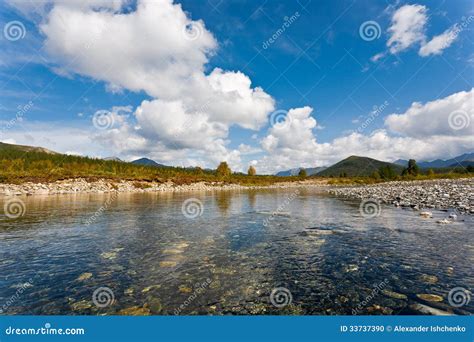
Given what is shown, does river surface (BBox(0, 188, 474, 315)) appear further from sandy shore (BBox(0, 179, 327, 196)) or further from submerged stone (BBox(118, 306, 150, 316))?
sandy shore (BBox(0, 179, 327, 196))

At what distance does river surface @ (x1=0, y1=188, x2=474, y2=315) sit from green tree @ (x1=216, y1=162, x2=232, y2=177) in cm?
11132

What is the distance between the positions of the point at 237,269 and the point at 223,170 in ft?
396

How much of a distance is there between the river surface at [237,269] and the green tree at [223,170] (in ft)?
365

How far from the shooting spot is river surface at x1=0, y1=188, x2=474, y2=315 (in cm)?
657

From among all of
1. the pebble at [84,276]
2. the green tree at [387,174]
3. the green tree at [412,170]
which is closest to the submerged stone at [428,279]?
the pebble at [84,276]

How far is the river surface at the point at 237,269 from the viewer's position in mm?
6570

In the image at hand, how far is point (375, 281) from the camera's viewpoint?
25.8 ft

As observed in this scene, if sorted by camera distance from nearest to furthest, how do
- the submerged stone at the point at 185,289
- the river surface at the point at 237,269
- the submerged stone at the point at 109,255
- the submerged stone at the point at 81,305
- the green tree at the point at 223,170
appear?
the submerged stone at the point at 81,305 < the river surface at the point at 237,269 < the submerged stone at the point at 185,289 < the submerged stone at the point at 109,255 < the green tree at the point at 223,170

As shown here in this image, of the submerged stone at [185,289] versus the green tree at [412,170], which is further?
the green tree at [412,170]

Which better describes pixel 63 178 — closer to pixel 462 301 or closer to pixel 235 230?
pixel 235 230

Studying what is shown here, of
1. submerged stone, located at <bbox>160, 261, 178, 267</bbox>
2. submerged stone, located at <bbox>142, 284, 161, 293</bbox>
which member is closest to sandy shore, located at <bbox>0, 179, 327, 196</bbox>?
submerged stone, located at <bbox>160, 261, 178, 267</bbox>

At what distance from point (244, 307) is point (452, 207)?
80.8ft

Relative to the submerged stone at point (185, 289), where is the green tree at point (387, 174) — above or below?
above

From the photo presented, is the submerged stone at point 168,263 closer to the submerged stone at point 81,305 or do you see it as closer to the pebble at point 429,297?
the submerged stone at point 81,305
